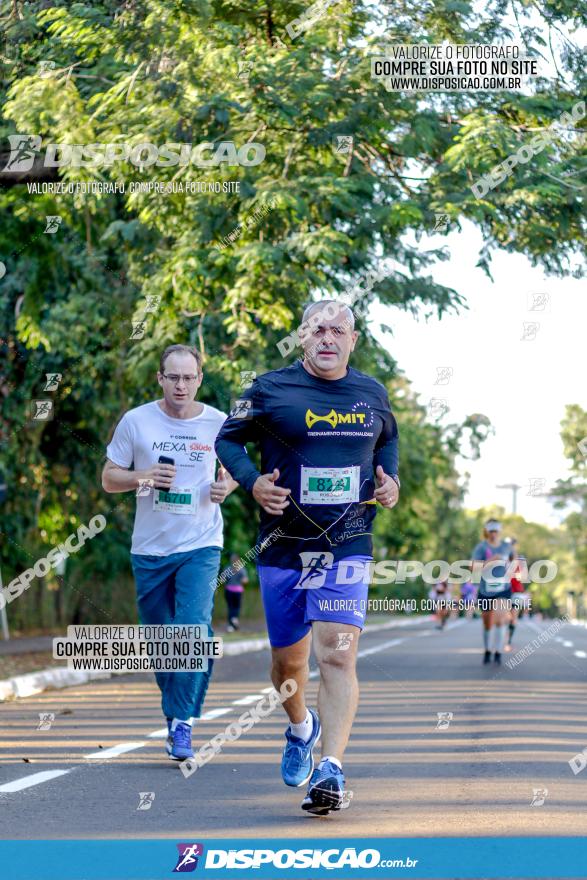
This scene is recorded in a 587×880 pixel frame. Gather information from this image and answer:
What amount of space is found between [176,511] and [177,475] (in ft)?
0.62

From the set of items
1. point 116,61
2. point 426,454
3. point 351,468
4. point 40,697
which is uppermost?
point 116,61

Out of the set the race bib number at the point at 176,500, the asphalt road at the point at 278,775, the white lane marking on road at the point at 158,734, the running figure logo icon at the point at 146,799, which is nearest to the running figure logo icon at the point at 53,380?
the asphalt road at the point at 278,775

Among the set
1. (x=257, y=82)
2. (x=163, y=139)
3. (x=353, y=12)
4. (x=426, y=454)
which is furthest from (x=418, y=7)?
(x=426, y=454)

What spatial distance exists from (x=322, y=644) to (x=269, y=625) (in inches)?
12.7

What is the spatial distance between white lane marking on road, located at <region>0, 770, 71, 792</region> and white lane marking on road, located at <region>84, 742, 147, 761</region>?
0.70m

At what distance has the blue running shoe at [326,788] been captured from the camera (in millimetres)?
6766

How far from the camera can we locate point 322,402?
717cm

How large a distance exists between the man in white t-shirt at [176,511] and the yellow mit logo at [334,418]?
1.94 meters

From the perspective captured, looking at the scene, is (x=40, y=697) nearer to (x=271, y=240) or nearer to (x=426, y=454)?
(x=271, y=240)

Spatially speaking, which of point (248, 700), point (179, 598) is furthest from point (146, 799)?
point (248, 700)

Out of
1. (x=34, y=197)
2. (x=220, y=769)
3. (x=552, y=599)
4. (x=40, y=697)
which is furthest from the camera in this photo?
(x=552, y=599)

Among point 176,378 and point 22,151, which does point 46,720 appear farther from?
point 22,151

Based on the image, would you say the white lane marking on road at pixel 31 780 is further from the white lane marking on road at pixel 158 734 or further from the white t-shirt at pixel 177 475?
the white lane marking on road at pixel 158 734

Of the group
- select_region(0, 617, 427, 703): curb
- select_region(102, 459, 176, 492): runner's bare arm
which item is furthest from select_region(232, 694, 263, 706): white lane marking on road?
select_region(102, 459, 176, 492): runner's bare arm
